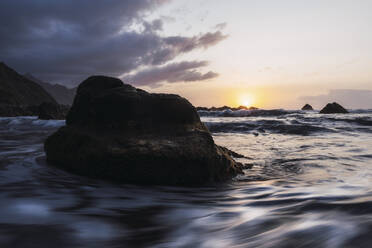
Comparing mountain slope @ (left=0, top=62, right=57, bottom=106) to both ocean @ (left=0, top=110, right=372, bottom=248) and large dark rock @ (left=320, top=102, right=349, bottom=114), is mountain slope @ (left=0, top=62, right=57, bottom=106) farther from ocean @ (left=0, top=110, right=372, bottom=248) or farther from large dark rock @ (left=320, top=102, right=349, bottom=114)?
ocean @ (left=0, top=110, right=372, bottom=248)

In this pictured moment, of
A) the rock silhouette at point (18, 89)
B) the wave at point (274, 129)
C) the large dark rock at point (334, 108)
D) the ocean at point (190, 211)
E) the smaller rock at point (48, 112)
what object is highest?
the rock silhouette at point (18, 89)

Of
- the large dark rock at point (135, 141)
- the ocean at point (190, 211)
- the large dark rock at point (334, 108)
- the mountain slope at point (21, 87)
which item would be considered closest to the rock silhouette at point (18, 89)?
the mountain slope at point (21, 87)

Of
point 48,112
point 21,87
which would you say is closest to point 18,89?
point 21,87

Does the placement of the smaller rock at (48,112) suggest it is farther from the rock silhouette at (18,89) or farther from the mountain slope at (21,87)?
the mountain slope at (21,87)

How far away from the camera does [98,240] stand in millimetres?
1751

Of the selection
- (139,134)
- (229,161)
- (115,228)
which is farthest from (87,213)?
(229,161)

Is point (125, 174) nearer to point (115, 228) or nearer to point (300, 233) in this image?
point (115, 228)

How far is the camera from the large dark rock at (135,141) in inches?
128

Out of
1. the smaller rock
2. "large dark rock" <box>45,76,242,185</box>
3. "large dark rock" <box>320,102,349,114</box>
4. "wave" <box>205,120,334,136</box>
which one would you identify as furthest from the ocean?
"large dark rock" <box>320,102,349,114</box>

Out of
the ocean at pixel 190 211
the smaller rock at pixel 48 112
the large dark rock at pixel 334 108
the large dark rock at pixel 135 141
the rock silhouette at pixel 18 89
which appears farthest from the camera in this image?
the rock silhouette at pixel 18 89

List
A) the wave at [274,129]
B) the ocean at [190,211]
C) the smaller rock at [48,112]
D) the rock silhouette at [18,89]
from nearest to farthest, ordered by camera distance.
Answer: the ocean at [190,211]
the wave at [274,129]
the smaller rock at [48,112]
the rock silhouette at [18,89]

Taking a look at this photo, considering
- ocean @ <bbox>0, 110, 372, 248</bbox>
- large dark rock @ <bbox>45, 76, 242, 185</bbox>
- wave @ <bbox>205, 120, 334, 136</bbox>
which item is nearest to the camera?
ocean @ <bbox>0, 110, 372, 248</bbox>

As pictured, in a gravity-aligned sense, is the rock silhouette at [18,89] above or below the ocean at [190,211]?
above

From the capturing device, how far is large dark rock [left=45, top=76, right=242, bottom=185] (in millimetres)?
3242
